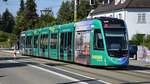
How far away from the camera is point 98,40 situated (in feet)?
95.6

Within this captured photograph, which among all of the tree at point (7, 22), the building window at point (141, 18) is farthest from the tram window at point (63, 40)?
the tree at point (7, 22)

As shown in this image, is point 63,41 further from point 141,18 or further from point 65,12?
point 65,12

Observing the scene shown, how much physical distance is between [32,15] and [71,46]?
9801 cm

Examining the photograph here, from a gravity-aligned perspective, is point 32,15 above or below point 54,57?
above

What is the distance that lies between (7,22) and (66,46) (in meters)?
158

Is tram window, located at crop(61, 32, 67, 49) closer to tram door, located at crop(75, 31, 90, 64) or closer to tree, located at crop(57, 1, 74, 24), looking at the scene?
tram door, located at crop(75, 31, 90, 64)

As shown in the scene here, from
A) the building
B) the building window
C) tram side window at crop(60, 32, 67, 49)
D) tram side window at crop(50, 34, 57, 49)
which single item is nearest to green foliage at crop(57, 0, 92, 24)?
the building

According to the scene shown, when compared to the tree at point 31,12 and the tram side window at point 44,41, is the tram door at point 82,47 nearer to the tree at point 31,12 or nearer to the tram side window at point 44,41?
the tram side window at point 44,41

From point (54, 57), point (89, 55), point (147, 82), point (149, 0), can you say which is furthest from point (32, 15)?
point (147, 82)

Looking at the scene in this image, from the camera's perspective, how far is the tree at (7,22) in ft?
620

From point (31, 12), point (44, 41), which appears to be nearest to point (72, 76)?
point (44, 41)

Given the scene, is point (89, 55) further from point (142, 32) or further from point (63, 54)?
point (142, 32)

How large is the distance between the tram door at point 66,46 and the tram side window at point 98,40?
5.29 m

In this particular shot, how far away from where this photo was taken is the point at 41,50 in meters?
46.8
